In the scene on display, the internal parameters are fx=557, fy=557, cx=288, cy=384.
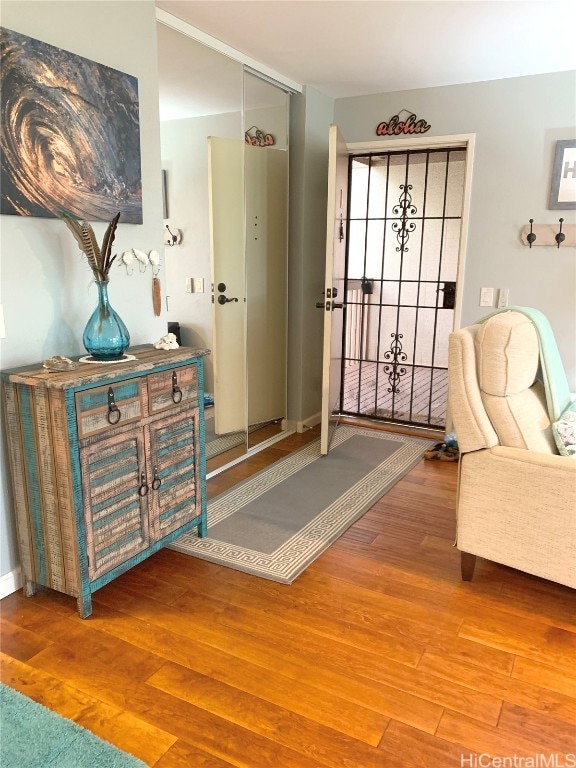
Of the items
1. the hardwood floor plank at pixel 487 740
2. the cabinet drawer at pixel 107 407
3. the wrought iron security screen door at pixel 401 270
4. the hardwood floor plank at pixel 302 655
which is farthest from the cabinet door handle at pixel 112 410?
the wrought iron security screen door at pixel 401 270

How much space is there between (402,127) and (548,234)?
51.1 inches

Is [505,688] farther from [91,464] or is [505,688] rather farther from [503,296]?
[503,296]

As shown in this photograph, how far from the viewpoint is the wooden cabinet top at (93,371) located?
6.19 ft

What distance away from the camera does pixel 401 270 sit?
437 cm

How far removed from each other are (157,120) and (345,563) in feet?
7.30

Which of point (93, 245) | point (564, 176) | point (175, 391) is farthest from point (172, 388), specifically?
point (564, 176)

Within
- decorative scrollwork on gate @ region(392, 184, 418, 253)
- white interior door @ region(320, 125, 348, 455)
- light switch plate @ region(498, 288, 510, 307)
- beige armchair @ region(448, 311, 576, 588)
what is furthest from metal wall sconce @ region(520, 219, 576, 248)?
beige armchair @ region(448, 311, 576, 588)

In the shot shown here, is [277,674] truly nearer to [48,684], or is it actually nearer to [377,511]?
[48,684]

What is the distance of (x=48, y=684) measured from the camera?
1752mm

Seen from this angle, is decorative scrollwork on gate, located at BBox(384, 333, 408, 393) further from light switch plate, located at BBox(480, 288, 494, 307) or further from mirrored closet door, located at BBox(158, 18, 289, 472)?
mirrored closet door, located at BBox(158, 18, 289, 472)

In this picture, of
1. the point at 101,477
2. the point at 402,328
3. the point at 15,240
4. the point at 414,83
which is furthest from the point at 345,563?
the point at 402,328

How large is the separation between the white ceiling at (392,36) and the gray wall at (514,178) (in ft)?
0.43

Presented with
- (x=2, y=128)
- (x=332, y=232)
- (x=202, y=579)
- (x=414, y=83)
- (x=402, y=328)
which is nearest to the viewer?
(x=2, y=128)

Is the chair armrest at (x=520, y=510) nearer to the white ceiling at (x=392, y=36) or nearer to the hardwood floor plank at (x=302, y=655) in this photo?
the hardwood floor plank at (x=302, y=655)
